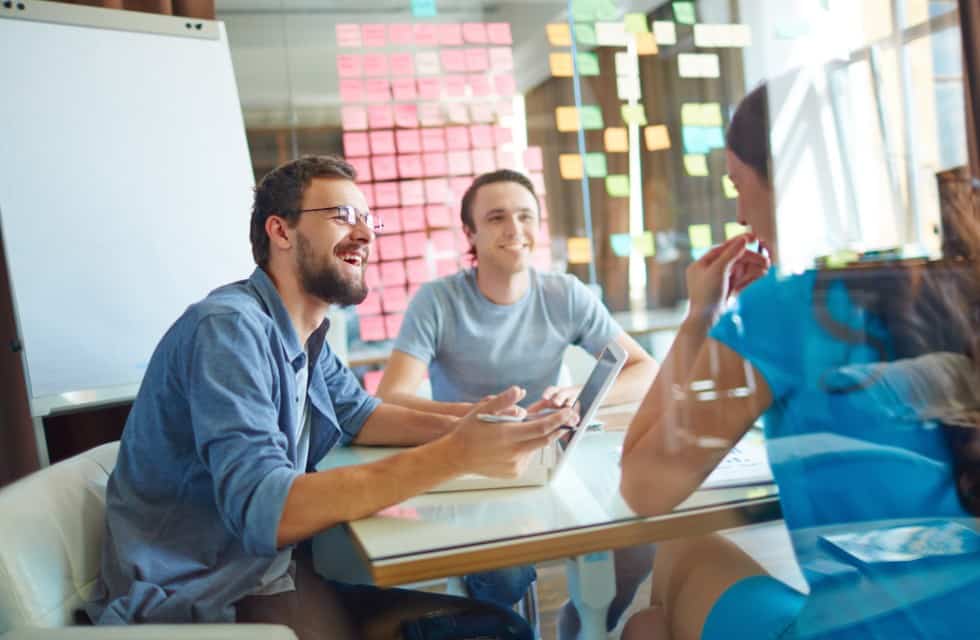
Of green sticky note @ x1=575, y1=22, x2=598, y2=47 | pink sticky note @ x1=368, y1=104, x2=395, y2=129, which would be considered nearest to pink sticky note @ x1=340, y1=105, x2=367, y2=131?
pink sticky note @ x1=368, y1=104, x2=395, y2=129

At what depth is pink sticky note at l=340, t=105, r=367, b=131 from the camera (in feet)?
10.1

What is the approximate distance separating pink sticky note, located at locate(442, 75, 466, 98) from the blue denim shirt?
211 centimetres

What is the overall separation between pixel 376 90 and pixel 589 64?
1493mm

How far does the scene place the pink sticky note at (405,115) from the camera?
315 cm

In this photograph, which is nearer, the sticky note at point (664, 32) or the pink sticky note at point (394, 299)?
the sticky note at point (664, 32)

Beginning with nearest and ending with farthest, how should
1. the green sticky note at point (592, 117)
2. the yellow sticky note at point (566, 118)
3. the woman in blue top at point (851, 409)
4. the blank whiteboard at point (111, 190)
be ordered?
the woman in blue top at point (851, 409), the green sticky note at point (592, 117), the blank whiteboard at point (111, 190), the yellow sticky note at point (566, 118)

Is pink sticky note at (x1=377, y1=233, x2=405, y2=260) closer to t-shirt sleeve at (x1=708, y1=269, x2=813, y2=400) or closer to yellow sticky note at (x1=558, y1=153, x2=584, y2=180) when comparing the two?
yellow sticky note at (x1=558, y1=153, x2=584, y2=180)

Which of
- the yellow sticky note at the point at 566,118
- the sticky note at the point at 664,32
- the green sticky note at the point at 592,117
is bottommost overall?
the sticky note at the point at 664,32

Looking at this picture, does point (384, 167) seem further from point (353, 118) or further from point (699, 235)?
point (699, 235)

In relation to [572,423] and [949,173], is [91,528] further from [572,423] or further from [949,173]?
[949,173]

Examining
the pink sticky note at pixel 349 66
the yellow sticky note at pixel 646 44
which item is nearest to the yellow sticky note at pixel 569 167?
the pink sticky note at pixel 349 66

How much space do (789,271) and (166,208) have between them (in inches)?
63.5

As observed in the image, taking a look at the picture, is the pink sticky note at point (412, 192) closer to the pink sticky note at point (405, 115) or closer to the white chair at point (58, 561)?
the pink sticky note at point (405, 115)

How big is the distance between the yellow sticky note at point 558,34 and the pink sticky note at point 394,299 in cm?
101
